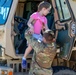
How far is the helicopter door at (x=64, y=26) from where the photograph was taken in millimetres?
7211

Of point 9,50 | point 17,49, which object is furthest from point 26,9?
point 9,50

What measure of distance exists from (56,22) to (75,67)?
1149 millimetres

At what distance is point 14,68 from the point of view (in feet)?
26.9

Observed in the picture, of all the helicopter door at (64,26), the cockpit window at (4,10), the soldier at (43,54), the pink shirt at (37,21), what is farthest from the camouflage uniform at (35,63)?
the cockpit window at (4,10)

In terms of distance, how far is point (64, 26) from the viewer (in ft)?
24.5

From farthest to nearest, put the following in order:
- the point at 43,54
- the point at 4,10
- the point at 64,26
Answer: the point at 4,10 < the point at 64,26 < the point at 43,54

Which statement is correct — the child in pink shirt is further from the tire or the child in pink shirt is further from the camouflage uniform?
the tire

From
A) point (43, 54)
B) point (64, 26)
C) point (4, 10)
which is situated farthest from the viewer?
point (4, 10)

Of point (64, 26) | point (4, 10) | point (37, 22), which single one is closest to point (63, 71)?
point (64, 26)

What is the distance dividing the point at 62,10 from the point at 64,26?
368 mm

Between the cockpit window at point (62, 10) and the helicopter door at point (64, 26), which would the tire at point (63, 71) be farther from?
the cockpit window at point (62, 10)

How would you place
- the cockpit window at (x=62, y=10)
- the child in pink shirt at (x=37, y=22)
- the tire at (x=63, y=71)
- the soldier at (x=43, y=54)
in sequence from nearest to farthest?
the soldier at (x=43, y=54) → the child in pink shirt at (x=37, y=22) → the cockpit window at (x=62, y=10) → the tire at (x=63, y=71)

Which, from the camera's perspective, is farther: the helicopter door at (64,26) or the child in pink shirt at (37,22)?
the child in pink shirt at (37,22)

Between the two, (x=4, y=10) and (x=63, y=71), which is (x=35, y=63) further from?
(x=4, y=10)
